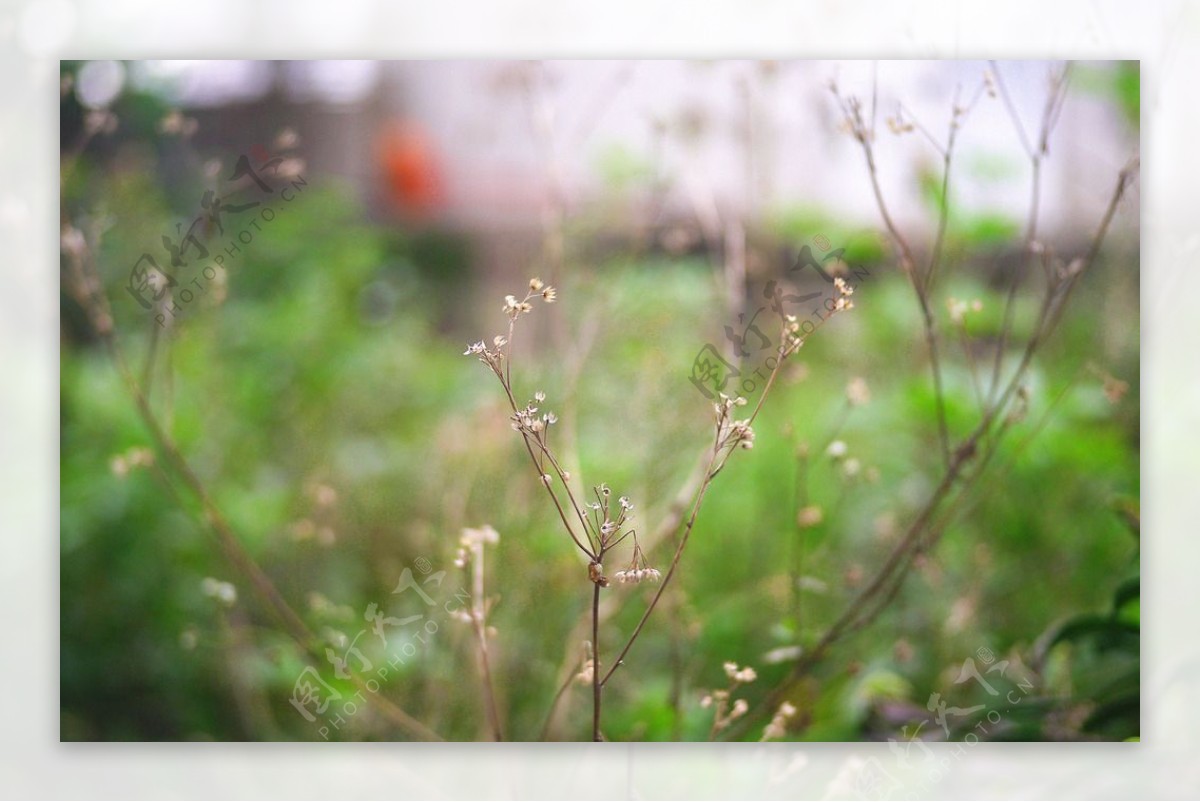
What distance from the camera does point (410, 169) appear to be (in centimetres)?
183

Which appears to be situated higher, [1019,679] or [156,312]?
[156,312]

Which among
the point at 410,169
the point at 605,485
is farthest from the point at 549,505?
the point at 410,169

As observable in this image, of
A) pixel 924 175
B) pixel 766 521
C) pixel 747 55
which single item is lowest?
pixel 766 521

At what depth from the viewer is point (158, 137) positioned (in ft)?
6.00

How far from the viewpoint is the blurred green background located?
1.84 m

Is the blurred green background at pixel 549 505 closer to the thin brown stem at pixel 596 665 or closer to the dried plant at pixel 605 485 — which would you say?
the dried plant at pixel 605 485

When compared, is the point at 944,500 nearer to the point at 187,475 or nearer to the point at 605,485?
the point at 605,485

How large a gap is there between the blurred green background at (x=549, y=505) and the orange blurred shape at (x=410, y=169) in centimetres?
4

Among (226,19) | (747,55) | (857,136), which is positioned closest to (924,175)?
(857,136)

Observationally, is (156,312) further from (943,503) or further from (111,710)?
(943,503)

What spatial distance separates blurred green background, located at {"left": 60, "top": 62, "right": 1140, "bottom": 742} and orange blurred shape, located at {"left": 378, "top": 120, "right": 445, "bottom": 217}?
0.04m

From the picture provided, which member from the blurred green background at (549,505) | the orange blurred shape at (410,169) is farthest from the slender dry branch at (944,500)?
the orange blurred shape at (410,169)

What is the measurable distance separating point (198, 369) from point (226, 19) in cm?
51

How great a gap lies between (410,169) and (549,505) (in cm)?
52
